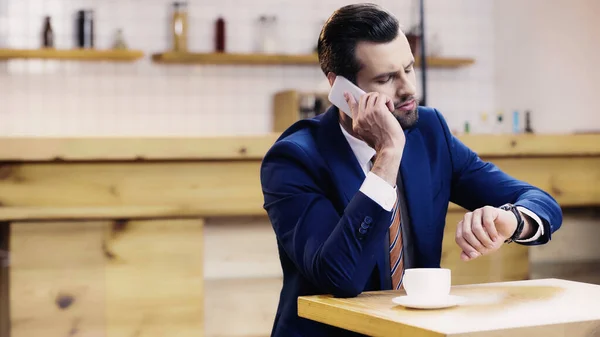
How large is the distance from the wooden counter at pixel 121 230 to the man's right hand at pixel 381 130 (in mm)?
974

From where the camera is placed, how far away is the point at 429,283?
1327 millimetres

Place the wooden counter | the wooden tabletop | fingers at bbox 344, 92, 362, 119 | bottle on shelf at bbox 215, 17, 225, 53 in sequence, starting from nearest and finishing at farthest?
the wooden tabletop
fingers at bbox 344, 92, 362, 119
the wooden counter
bottle on shelf at bbox 215, 17, 225, 53

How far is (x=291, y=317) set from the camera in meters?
1.68

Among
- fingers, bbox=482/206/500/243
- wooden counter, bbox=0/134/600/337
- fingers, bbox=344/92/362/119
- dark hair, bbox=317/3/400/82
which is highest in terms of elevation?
dark hair, bbox=317/3/400/82

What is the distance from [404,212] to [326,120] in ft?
0.87

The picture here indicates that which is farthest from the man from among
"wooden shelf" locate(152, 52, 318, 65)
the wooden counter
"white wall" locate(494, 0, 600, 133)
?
"wooden shelf" locate(152, 52, 318, 65)

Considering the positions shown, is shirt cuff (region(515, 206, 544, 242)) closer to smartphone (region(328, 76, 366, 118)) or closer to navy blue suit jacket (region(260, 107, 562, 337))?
navy blue suit jacket (region(260, 107, 562, 337))

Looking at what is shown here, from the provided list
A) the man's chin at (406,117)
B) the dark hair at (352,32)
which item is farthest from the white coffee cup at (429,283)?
the dark hair at (352,32)

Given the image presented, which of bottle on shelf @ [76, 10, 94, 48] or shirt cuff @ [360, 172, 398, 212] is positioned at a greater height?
bottle on shelf @ [76, 10, 94, 48]

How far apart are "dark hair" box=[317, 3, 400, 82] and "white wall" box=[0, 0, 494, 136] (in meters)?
4.03

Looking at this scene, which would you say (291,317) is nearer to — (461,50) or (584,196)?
(584,196)

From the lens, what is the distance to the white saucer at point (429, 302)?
1.29 metres

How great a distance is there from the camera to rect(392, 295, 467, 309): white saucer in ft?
4.22

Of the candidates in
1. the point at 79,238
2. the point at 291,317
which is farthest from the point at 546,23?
the point at 291,317
